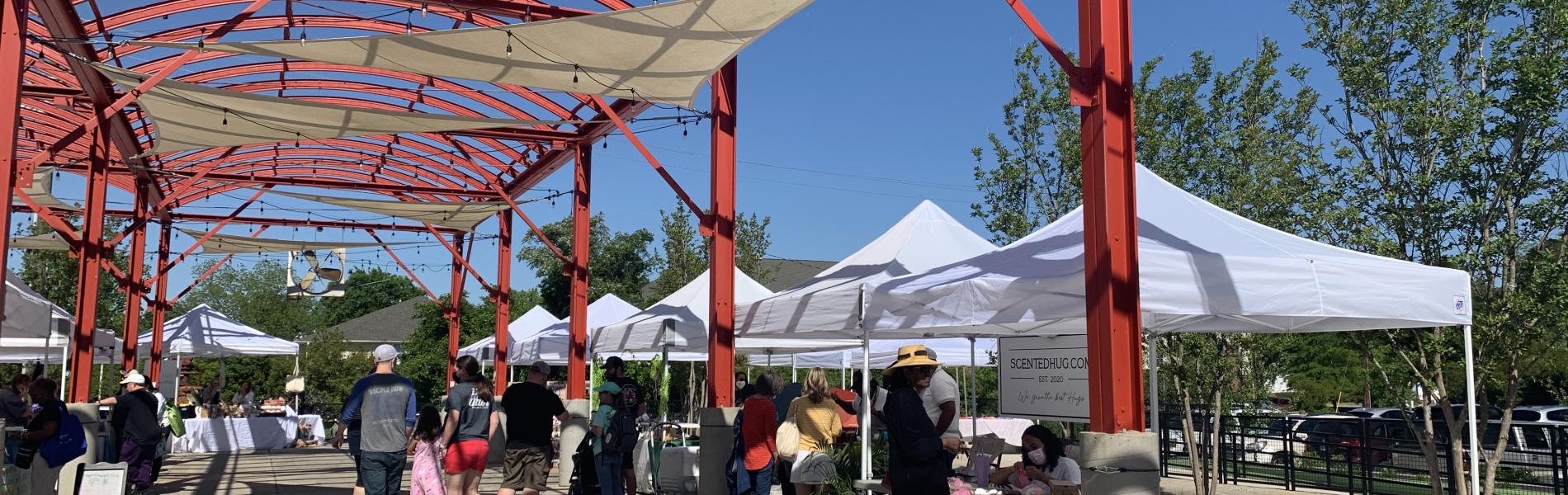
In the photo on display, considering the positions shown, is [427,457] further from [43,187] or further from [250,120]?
[43,187]

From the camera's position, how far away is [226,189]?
894 inches

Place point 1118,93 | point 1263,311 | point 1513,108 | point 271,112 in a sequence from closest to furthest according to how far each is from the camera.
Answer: point 1118,93 < point 1263,311 < point 1513,108 < point 271,112

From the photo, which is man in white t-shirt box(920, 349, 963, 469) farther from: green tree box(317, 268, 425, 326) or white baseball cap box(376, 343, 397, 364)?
green tree box(317, 268, 425, 326)

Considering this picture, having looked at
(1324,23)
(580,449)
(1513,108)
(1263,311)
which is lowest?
(580,449)

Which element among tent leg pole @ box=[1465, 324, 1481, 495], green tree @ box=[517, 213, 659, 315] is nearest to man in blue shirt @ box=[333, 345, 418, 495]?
tent leg pole @ box=[1465, 324, 1481, 495]

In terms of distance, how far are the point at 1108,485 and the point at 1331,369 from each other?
1354 inches

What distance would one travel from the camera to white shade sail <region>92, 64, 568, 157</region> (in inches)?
421

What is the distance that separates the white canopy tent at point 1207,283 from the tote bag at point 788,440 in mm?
1622

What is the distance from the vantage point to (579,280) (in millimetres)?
17000

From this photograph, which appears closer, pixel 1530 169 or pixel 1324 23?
pixel 1530 169

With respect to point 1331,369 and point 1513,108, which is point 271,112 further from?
point 1331,369

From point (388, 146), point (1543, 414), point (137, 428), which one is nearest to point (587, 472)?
point (137, 428)

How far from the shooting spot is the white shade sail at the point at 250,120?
10703 mm

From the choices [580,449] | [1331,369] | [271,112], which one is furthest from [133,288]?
[1331,369]
